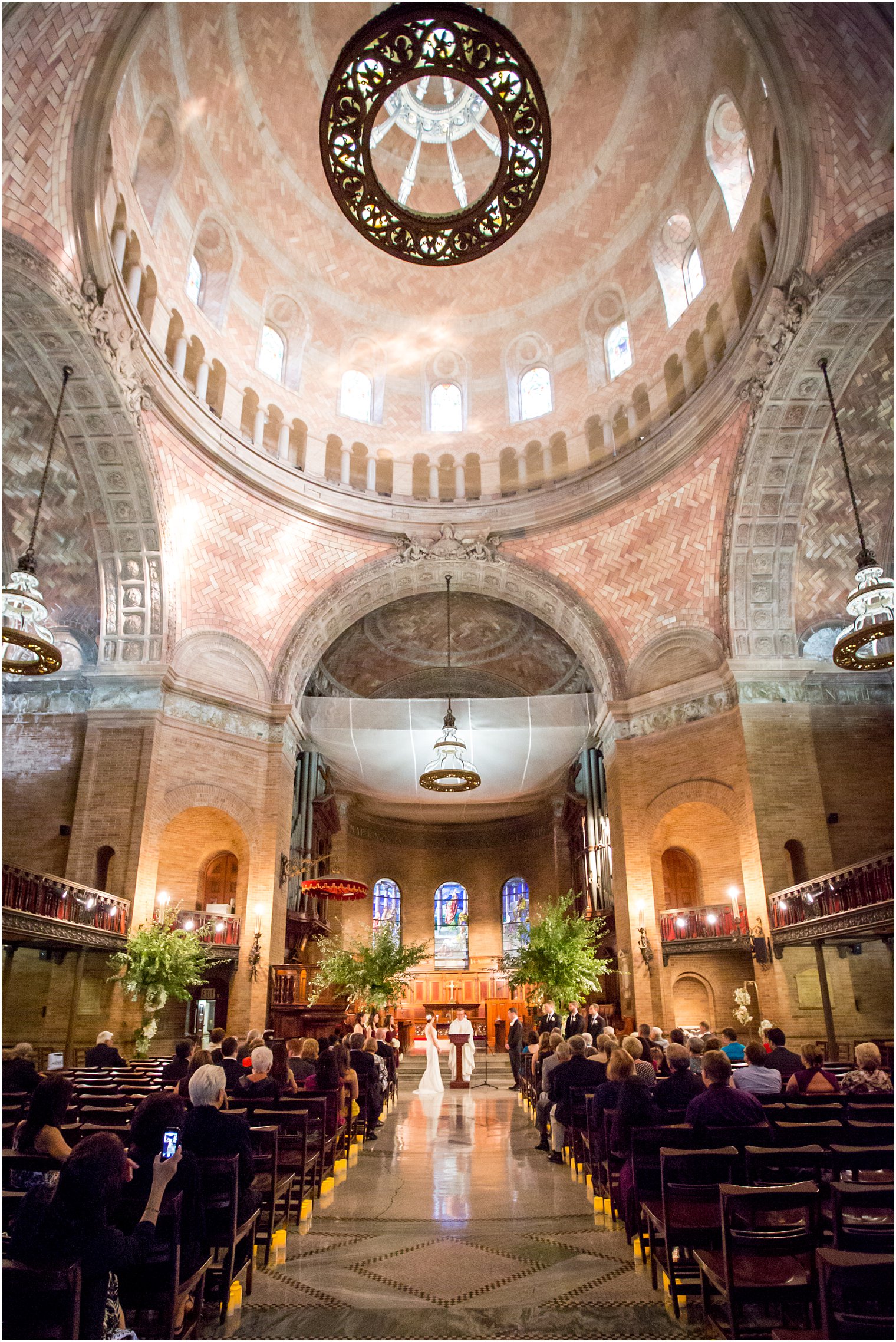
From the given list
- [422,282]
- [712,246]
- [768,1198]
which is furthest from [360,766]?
[768,1198]

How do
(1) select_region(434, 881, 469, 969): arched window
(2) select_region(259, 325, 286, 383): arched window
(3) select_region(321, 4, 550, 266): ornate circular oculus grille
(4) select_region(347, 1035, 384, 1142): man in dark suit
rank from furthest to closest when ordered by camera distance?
(1) select_region(434, 881, 469, 969): arched window
(2) select_region(259, 325, 286, 383): arched window
(3) select_region(321, 4, 550, 266): ornate circular oculus grille
(4) select_region(347, 1035, 384, 1142): man in dark suit

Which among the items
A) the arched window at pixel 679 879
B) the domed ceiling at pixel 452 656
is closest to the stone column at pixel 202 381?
the domed ceiling at pixel 452 656

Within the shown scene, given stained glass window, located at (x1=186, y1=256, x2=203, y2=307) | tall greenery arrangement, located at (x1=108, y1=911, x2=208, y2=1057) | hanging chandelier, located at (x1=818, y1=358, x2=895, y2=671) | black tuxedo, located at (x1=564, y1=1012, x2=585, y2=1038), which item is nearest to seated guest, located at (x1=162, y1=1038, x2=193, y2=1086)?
tall greenery arrangement, located at (x1=108, y1=911, x2=208, y2=1057)

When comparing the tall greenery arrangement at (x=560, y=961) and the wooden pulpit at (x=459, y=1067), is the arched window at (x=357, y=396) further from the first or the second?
the wooden pulpit at (x=459, y=1067)

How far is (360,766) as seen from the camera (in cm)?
2427

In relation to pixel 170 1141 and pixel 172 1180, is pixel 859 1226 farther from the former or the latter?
pixel 170 1141

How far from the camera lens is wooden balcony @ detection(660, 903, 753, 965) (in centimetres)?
1781

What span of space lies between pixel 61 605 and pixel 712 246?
17.7 m

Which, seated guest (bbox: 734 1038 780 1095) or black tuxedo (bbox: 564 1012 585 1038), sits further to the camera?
black tuxedo (bbox: 564 1012 585 1038)

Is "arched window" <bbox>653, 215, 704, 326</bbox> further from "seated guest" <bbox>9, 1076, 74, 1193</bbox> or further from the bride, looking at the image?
"seated guest" <bbox>9, 1076, 74, 1193</bbox>

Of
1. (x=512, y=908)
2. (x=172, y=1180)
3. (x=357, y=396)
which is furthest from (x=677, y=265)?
(x=512, y=908)

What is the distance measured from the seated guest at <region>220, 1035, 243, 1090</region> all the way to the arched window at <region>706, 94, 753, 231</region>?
1884 centimetres

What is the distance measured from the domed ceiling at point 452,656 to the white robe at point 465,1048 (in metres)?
10.7

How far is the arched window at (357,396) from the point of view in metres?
24.1
